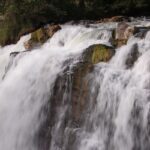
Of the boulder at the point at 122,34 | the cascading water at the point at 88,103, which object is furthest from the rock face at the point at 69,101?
the boulder at the point at 122,34

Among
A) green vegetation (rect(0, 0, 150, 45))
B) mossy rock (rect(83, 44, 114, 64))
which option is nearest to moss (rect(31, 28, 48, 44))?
green vegetation (rect(0, 0, 150, 45))

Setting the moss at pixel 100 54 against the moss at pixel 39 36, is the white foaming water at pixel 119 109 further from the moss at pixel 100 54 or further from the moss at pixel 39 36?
the moss at pixel 39 36

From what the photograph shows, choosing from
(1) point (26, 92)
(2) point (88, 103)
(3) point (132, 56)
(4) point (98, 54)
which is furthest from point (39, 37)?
(2) point (88, 103)

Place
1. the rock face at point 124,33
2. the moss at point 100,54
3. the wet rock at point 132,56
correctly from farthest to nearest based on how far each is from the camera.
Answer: the rock face at point 124,33
the moss at point 100,54
the wet rock at point 132,56

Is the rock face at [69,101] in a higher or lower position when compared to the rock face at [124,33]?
lower

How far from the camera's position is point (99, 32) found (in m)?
16.6

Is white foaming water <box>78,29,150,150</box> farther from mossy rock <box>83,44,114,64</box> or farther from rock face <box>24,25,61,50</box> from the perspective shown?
rock face <box>24,25,61,50</box>

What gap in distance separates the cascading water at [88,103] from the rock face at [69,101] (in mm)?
29

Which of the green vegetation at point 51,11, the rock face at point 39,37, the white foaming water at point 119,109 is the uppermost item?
the green vegetation at point 51,11

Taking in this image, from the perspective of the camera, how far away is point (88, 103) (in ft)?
39.9

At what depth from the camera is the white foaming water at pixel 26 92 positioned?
1327 cm

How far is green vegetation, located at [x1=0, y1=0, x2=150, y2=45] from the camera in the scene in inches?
821

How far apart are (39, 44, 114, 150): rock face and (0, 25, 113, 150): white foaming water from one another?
308 mm

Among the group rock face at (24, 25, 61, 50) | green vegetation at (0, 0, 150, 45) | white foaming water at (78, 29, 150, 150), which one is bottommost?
white foaming water at (78, 29, 150, 150)
